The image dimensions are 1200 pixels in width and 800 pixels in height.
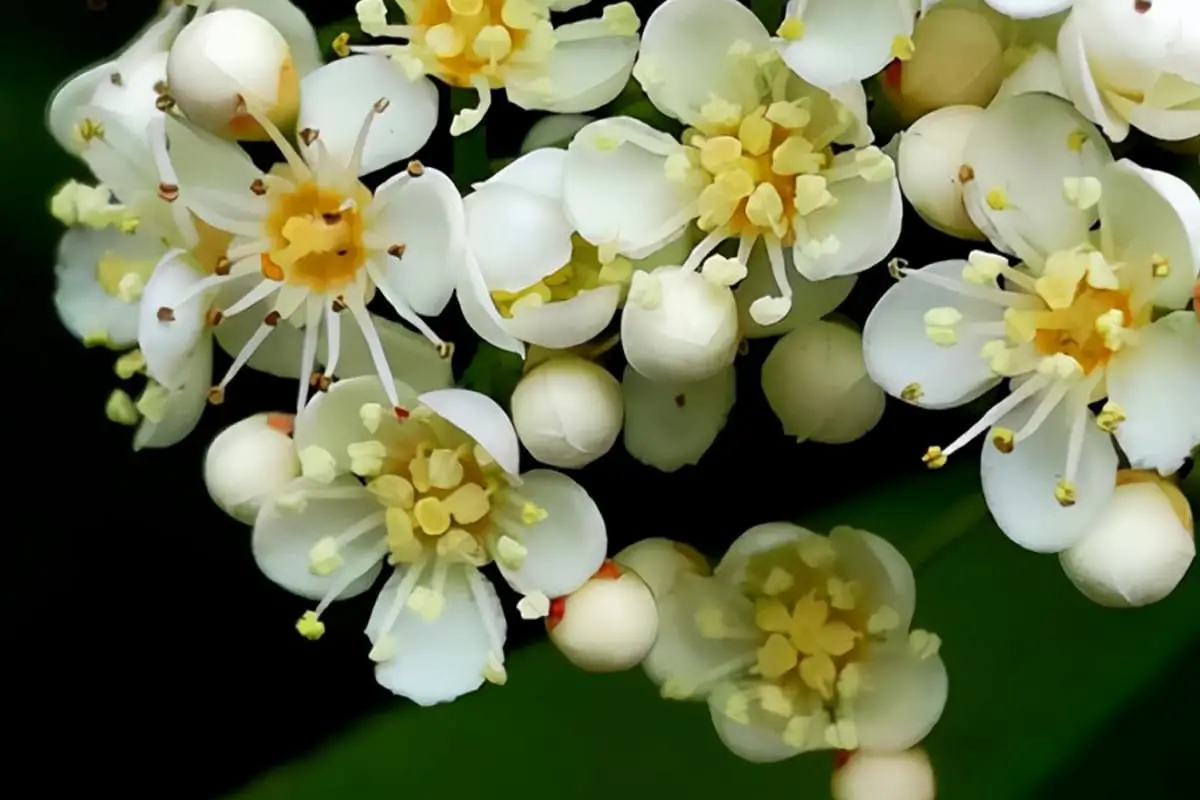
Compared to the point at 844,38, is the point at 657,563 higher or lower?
lower

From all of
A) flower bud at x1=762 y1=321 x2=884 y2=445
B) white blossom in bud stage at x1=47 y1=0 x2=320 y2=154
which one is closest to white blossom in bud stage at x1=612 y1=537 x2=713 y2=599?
flower bud at x1=762 y1=321 x2=884 y2=445

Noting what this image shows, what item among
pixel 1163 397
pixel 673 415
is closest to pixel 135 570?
pixel 673 415

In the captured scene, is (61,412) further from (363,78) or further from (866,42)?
(866,42)

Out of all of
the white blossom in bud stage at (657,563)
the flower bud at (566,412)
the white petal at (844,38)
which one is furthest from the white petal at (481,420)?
the white petal at (844,38)

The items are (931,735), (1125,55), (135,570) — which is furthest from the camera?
(135,570)

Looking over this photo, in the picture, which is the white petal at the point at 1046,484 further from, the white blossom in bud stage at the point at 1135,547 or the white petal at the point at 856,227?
the white petal at the point at 856,227

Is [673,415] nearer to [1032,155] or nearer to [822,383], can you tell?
[822,383]
